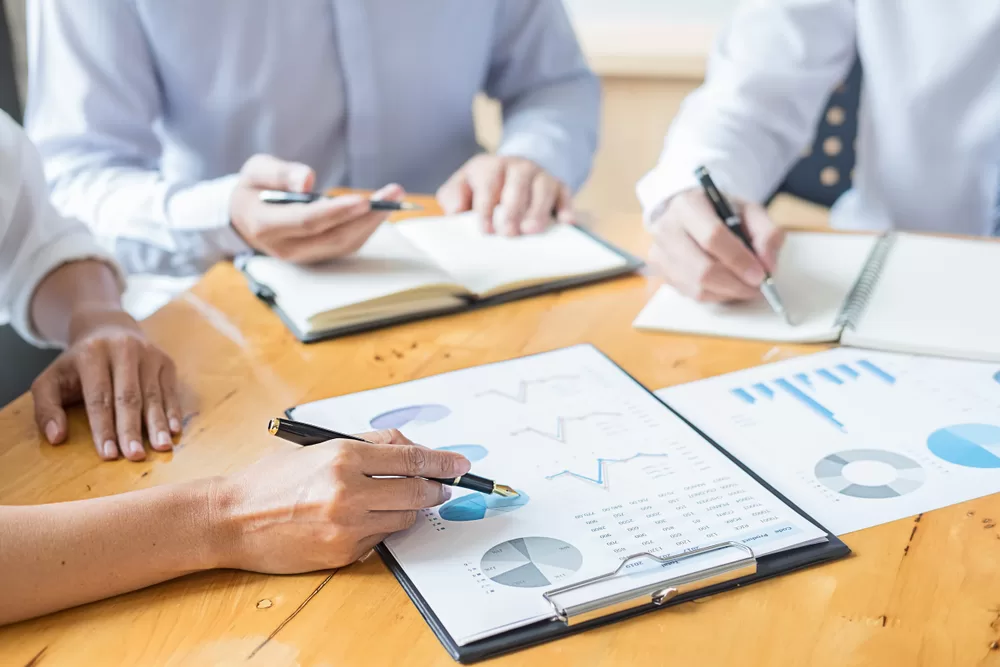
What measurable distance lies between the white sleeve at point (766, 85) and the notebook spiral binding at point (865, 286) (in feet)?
0.61

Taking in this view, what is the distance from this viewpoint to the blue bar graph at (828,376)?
2.65 ft

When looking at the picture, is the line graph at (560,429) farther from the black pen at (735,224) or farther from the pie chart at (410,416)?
the black pen at (735,224)

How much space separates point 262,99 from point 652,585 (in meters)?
1.08

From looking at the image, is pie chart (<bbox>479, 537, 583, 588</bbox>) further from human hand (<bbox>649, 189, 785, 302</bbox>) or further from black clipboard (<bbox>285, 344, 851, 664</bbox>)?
human hand (<bbox>649, 189, 785, 302</bbox>)

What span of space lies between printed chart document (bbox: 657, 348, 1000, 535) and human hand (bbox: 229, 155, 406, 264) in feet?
1.34

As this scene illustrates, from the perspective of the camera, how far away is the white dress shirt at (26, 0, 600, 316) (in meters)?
1.26

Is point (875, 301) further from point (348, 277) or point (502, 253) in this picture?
point (348, 277)

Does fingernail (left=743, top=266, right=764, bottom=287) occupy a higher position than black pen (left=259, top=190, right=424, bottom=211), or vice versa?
black pen (left=259, top=190, right=424, bottom=211)

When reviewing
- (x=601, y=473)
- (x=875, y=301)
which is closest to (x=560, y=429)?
(x=601, y=473)

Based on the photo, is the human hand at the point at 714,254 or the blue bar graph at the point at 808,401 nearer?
the blue bar graph at the point at 808,401

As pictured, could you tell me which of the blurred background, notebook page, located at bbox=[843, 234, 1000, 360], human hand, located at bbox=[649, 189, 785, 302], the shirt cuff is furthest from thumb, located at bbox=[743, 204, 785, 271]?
the blurred background

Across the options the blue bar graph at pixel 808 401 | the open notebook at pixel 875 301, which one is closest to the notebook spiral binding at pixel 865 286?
the open notebook at pixel 875 301

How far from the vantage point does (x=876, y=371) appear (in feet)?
2.70

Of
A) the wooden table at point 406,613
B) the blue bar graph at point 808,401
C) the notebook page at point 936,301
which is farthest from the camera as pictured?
the notebook page at point 936,301
